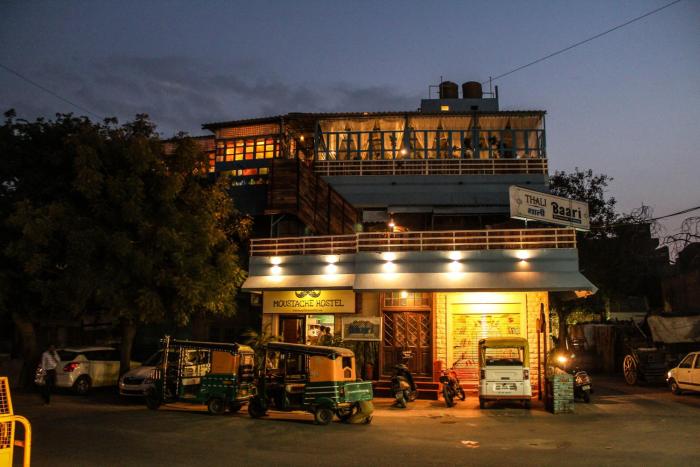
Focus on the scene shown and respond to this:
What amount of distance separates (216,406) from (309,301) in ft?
20.8

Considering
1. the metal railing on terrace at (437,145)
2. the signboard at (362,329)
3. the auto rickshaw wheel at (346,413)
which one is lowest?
the auto rickshaw wheel at (346,413)

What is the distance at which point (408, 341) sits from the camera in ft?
66.1

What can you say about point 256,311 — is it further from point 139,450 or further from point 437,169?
point 139,450

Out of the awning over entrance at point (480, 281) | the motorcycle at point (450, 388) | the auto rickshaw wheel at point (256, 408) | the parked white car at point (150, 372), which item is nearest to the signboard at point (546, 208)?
the awning over entrance at point (480, 281)

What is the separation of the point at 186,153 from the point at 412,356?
33.4 ft

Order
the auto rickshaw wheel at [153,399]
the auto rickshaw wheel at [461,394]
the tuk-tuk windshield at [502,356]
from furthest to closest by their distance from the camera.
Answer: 1. the auto rickshaw wheel at [461,394]
2. the tuk-tuk windshield at [502,356]
3. the auto rickshaw wheel at [153,399]

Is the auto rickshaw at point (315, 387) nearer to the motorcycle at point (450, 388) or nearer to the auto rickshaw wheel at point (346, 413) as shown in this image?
the auto rickshaw wheel at point (346, 413)

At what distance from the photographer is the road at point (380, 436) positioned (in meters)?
9.54

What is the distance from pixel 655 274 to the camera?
34844mm

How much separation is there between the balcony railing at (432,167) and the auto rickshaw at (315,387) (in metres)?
14.5

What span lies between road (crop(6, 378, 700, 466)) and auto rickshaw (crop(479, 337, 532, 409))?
0.43 metres

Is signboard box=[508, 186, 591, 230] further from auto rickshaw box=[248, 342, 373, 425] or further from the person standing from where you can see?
the person standing

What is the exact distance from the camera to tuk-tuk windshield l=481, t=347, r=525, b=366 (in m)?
16.4

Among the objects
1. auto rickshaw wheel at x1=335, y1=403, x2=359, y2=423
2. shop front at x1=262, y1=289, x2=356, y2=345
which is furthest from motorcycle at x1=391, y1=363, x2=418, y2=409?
shop front at x1=262, y1=289, x2=356, y2=345
